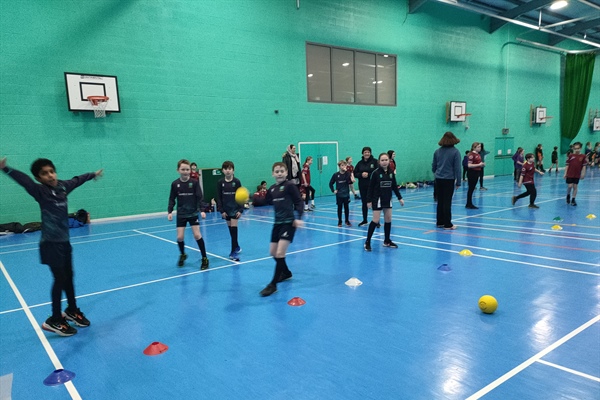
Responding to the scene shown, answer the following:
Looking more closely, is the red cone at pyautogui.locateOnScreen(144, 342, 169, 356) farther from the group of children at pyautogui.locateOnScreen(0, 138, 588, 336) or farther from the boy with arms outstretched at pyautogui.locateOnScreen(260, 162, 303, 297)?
the boy with arms outstretched at pyautogui.locateOnScreen(260, 162, 303, 297)

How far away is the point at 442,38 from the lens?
20984 mm

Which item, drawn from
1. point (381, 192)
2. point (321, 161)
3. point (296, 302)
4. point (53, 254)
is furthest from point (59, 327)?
point (321, 161)

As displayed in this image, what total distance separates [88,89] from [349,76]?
11.0 metres

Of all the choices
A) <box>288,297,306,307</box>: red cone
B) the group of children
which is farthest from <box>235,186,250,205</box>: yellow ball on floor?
<box>288,297,306,307</box>: red cone

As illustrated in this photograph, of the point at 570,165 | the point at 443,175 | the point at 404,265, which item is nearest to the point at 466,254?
the point at 404,265

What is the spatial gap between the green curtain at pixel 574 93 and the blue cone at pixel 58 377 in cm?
3482

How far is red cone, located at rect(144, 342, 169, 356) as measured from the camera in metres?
3.62

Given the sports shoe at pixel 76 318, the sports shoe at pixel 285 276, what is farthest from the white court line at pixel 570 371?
the sports shoe at pixel 76 318

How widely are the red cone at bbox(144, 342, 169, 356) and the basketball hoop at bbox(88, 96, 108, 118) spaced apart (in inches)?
407

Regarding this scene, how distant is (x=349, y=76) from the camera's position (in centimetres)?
1784

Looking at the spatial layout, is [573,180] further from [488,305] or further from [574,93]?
[574,93]

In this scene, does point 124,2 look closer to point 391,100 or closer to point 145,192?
point 145,192

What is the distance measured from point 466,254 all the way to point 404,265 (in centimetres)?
136

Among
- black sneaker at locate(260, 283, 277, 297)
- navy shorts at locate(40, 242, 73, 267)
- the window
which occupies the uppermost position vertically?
the window
